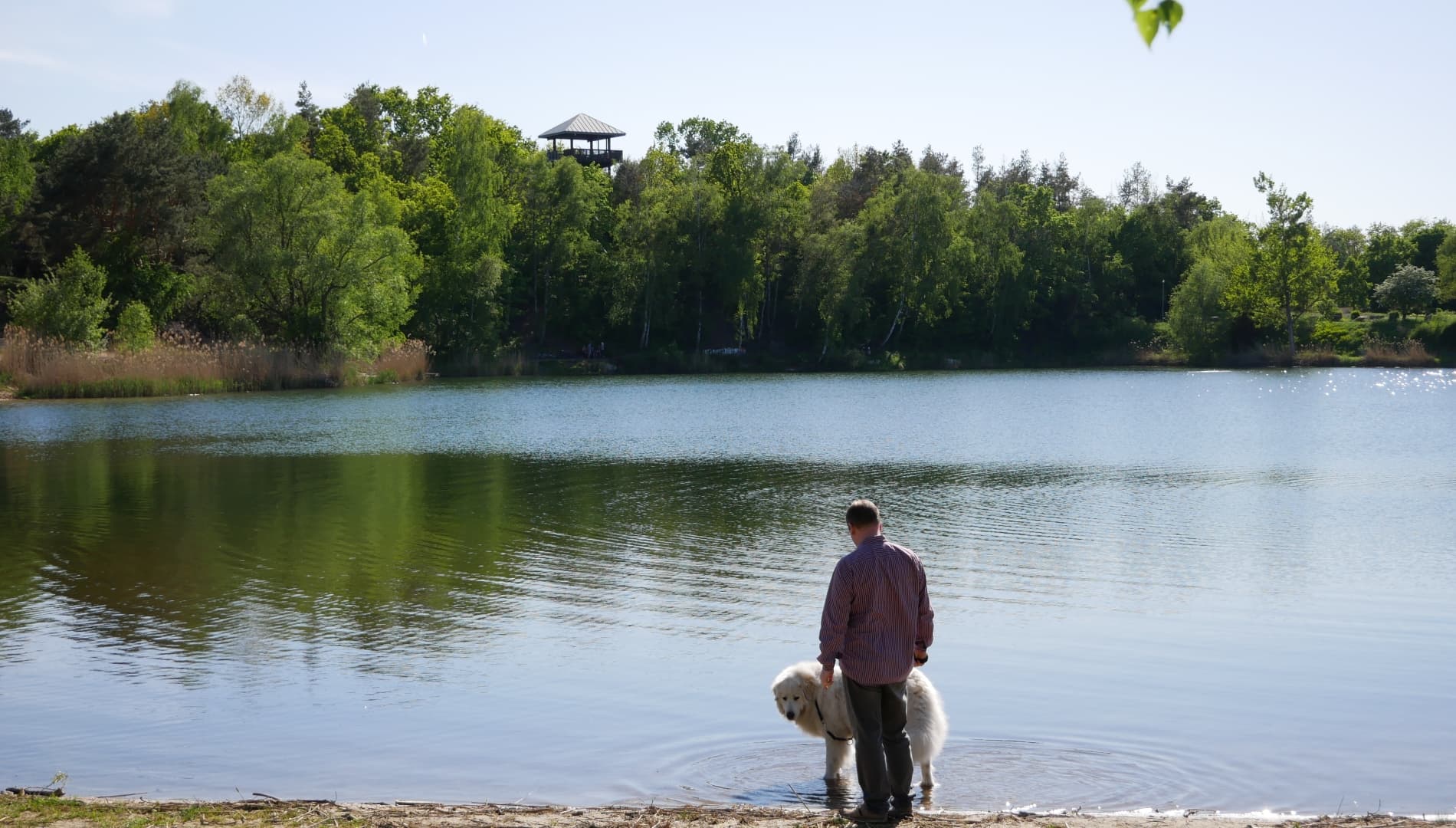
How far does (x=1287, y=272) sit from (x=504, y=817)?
85473mm

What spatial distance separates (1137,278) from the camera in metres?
96.3

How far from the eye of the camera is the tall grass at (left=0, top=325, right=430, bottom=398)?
49562 millimetres

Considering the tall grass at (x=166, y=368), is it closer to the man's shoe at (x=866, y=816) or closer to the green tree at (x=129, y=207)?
the green tree at (x=129, y=207)

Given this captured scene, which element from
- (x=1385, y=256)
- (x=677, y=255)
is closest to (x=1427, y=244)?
(x=1385, y=256)

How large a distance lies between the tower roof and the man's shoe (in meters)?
97.4

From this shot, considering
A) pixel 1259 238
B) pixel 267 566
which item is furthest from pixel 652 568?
pixel 1259 238

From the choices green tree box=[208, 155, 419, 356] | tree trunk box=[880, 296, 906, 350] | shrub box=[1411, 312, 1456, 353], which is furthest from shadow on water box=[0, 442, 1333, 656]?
shrub box=[1411, 312, 1456, 353]

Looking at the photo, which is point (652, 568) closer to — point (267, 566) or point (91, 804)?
point (267, 566)

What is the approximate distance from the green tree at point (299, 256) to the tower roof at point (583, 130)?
126 ft

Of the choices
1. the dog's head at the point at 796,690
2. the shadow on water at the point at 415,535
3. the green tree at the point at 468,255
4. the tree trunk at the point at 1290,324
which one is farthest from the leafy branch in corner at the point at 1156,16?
the tree trunk at the point at 1290,324

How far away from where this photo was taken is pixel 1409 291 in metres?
84.3

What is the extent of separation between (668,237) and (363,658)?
2896 inches

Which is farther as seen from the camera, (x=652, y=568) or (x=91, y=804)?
(x=652, y=568)

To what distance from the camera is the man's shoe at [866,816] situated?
672 cm
